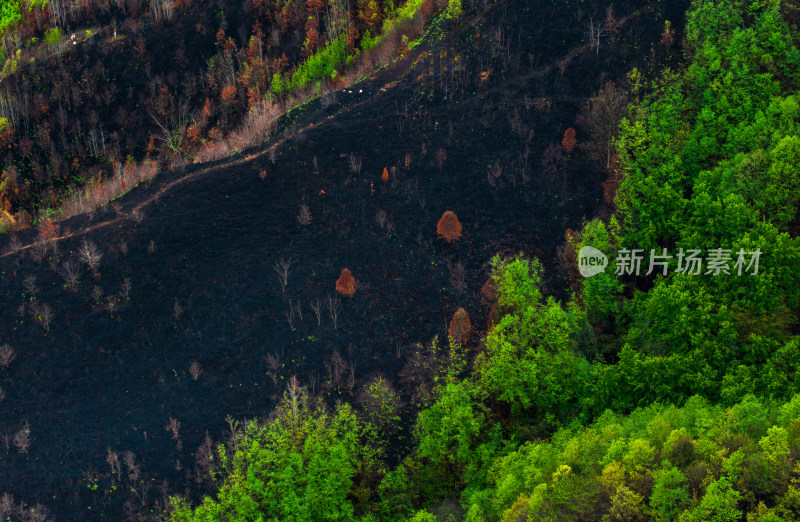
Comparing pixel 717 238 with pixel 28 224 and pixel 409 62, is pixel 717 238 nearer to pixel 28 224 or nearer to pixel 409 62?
pixel 409 62

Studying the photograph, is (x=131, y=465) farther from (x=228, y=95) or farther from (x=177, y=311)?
(x=228, y=95)

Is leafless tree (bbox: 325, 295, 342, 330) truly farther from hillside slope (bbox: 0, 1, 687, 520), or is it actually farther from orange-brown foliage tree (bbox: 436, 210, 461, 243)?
orange-brown foliage tree (bbox: 436, 210, 461, 243)

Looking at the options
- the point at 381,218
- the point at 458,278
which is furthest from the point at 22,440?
the point at 458,278

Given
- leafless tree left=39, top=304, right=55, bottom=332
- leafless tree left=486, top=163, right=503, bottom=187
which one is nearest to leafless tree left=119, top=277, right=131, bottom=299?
leafless tree left=39, top=304, right=55, bottom=332

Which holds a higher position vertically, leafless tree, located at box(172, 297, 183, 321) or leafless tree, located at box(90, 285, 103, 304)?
leafless tree, located at box(90, 285, 103, 304)

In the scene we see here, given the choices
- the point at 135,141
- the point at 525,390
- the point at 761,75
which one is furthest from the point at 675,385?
the point at 135,141

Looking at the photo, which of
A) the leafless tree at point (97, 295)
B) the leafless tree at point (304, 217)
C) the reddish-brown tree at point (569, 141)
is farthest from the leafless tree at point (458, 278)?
the leafless tree at point (97, 295)
